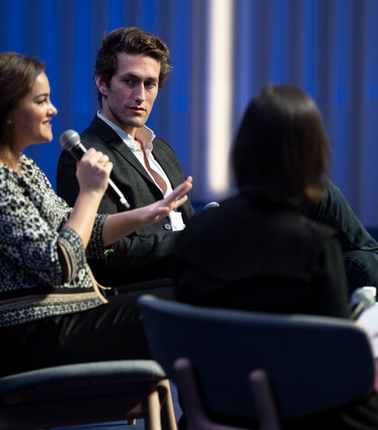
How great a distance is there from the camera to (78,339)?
2109 millimetres

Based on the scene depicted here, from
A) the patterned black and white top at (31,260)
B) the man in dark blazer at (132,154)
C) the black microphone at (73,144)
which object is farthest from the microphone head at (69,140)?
the man in dark blazer at (132,154)

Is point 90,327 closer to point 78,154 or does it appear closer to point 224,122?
point 78,154

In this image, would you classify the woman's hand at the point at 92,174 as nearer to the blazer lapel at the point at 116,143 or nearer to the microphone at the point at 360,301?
the blazer lapel at the point at 116,143

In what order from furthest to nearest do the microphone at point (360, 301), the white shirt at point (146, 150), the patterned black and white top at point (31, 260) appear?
the white shirt at point (146, 150) → the patterned black and white top at point (31, 260) → the microphone at point (360, 301)

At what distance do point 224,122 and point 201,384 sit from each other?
419 centimetres

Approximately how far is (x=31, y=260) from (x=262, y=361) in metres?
0.71

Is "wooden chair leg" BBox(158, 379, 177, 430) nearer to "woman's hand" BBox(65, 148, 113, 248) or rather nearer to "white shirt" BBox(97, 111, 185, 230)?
"woman's hand" BBox(65, 148, 113, 248)

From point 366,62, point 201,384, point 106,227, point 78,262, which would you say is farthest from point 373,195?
point 201,384

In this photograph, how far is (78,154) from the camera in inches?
89.8

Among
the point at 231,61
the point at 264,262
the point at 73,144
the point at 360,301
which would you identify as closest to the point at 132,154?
the point at 73,144

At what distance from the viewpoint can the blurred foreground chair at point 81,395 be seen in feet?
6.61

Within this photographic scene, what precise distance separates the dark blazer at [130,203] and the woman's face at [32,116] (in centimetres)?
41

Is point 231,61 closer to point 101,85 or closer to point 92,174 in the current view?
point 101,85

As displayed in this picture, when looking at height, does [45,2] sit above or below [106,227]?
above
